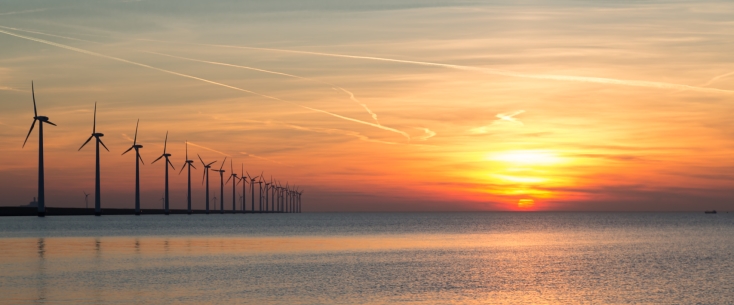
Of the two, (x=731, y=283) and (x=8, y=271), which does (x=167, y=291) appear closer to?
(x=8, y=271)

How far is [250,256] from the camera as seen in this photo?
3162 inches

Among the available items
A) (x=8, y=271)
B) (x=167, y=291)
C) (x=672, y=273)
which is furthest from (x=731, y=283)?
(x=8, y=271)

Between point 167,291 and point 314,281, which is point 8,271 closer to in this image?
point 167,291

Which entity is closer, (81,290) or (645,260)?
(81,290)

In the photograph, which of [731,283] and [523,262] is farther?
[523,262]

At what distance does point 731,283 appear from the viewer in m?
56.4

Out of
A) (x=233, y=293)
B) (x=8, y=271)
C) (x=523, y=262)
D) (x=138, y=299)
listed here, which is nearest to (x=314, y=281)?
(x=233, y=293)

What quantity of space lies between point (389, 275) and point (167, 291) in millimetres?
17268

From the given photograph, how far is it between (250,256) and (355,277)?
23.7 metres

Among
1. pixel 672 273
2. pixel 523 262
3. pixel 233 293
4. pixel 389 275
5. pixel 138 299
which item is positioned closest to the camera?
pixel 138 299

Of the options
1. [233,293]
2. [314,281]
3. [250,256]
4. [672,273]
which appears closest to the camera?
[233,293]

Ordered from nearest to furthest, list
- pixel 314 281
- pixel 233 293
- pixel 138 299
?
pixel 138 299 → pixel 233 293 → pixel 314 281

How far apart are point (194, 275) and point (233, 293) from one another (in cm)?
1133

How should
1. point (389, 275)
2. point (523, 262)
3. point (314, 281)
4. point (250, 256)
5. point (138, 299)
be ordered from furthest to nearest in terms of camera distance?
1. point (250, 256)
2. point (523, 262)
3. point (389, 275)
4. point (314, 281)
5. point (138, 299)
